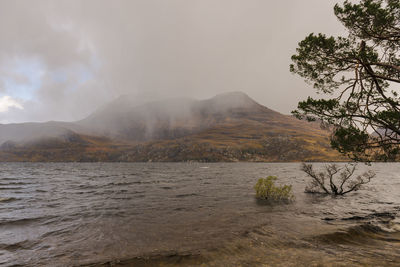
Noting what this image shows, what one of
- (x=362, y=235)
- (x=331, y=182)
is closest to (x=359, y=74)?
(x=362, y=235)

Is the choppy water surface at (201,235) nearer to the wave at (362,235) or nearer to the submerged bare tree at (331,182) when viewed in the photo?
the wave at (362,235)

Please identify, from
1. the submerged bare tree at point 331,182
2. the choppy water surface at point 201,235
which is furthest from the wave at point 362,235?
the submerged bare tree at point 331,182

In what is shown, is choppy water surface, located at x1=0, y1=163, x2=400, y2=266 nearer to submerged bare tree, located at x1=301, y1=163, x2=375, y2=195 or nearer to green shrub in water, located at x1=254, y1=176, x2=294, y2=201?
green shrub in water, located at x1=254, y1=176, x2=294, y2=201

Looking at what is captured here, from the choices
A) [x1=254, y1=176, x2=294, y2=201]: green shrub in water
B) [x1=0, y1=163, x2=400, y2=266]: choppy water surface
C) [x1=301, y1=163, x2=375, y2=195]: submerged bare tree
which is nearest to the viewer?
[x1=0, y1=163, x2=400, y2=266]: choppy water surface

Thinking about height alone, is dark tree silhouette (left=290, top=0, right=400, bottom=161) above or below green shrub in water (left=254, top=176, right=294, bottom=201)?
above

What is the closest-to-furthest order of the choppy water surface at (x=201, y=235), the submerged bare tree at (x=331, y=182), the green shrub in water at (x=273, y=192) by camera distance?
the choppy water surface at (x=201, y=235), the green shrub in water at (x=273, y=192), the submerged bare tree at (x=331, y=182)

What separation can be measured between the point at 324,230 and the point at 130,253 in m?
11.5

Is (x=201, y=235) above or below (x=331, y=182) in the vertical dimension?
below

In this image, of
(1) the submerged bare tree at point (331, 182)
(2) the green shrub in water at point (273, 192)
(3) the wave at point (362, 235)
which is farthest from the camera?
(1) the submerged bare tree at point (331, 182)

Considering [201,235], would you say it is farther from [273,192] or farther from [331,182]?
[331,182]

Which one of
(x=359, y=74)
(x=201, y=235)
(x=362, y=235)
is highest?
(x=359, y=74)

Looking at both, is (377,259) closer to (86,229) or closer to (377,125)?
(377,125)

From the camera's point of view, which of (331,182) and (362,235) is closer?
(362,235)

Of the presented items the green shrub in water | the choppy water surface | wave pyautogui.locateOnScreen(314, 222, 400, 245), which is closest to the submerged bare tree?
the green shrub in water
